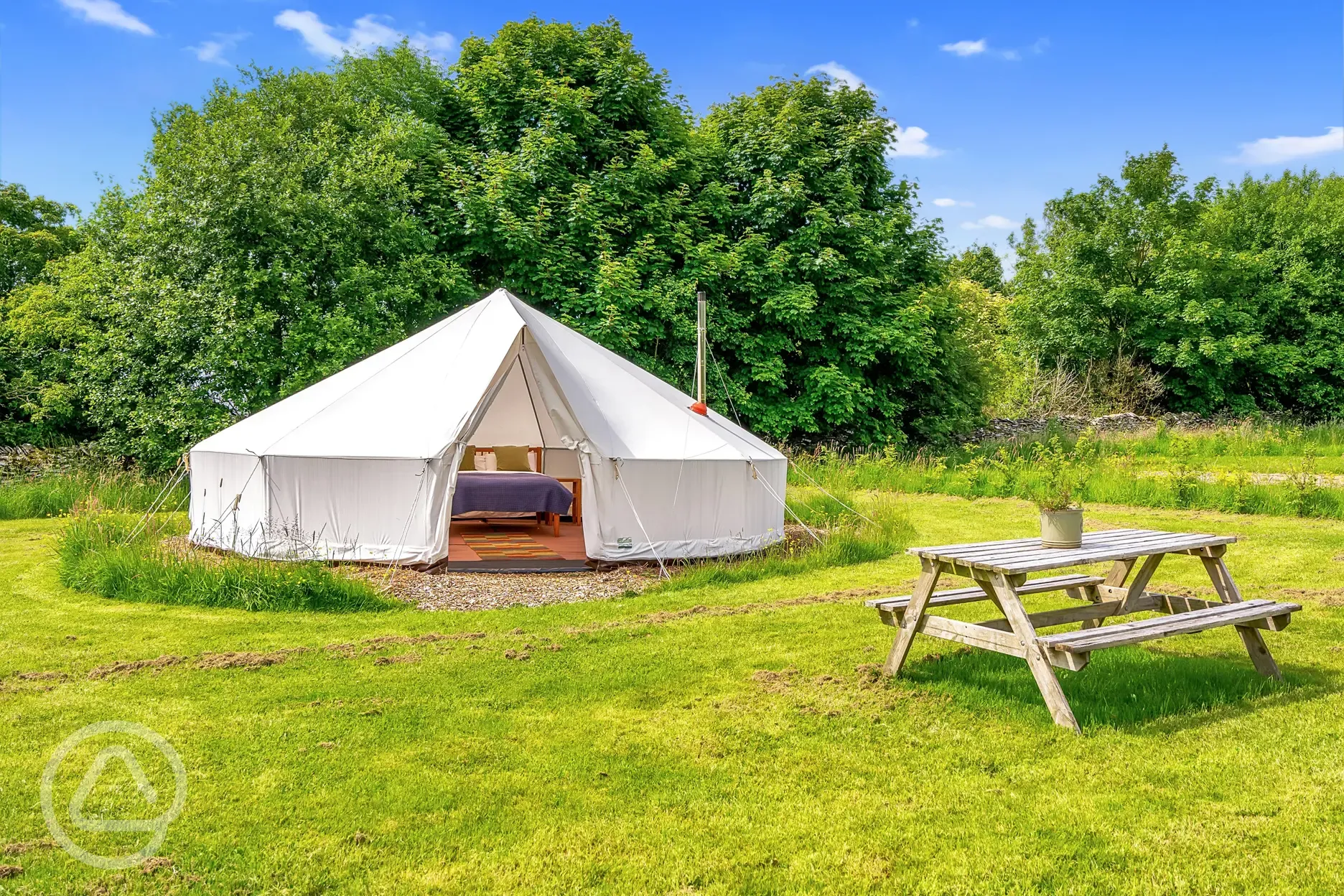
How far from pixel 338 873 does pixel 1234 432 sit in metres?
20.0

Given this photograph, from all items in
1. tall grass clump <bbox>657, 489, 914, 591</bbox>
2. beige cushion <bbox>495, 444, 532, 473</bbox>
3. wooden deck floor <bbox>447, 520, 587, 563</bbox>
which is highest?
beige cushion <bbox>495, 444, 532, 473</bbox>

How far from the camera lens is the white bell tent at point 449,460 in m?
8.20

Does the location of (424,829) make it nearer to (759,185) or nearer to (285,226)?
(285,226)

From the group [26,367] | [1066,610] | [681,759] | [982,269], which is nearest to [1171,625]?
[1066,610]

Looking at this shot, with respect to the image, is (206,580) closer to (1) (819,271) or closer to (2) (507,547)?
(2) (507,547)

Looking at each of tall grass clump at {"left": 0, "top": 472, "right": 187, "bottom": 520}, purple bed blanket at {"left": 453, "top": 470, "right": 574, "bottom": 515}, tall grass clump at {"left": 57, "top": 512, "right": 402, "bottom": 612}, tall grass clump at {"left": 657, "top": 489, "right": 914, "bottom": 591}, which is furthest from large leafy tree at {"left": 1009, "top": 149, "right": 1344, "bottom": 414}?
tall grass clump at {"left": 57, "top": 512, "right": 402, "bottom": 612}

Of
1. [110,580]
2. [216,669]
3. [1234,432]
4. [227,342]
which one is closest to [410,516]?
[110,580]

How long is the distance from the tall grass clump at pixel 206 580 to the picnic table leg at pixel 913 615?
3631 millimetres

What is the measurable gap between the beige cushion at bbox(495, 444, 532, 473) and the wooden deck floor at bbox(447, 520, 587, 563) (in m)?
1.71

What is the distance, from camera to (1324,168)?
32.0m

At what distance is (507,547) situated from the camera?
31.6 feet

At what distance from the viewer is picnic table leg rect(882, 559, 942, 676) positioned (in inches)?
169

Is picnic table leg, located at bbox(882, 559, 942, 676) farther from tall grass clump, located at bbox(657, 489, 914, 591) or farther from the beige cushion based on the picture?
the beige cushion

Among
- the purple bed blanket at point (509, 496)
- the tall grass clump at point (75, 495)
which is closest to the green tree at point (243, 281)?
the tall grass clump at point (75, 495)
